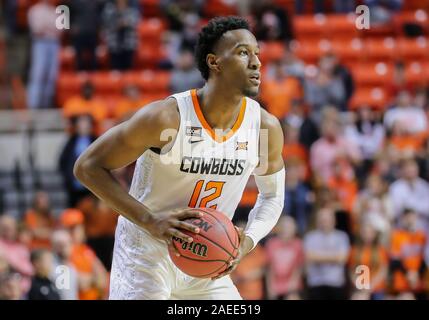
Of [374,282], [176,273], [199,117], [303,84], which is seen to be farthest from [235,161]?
[303,84]

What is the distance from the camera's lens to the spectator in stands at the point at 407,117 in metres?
11.0

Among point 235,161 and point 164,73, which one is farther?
point 164,73

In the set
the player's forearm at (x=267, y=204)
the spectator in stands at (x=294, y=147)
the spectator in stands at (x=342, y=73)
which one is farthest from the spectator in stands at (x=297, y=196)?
the player's forearm at (x=267, y=204)

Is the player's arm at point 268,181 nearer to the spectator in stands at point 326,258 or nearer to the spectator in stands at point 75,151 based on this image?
the spectator in stands at point 326,258

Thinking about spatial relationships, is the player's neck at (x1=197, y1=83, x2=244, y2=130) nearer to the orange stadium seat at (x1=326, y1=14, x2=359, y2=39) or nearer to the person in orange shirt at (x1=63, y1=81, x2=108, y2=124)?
the person in orange shirt at (x1=63, y1=81, x2=108, y2=124)

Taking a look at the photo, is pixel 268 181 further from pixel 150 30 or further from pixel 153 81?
pixel 150 30

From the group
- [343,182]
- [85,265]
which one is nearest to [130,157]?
[85,265]

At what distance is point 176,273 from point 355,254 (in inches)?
175

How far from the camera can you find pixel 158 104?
5.11 metres

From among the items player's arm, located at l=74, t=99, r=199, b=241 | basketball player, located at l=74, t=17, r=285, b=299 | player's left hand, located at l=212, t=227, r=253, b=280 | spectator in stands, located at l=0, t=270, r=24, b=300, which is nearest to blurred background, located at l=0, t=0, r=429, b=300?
spectator in stands, located at l=0, t=270, r=24, b=300

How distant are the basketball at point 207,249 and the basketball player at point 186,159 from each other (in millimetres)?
74

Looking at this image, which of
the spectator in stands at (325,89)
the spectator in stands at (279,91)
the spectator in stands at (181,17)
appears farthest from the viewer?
the spectator in stands at (181,17)

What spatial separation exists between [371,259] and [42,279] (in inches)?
126
